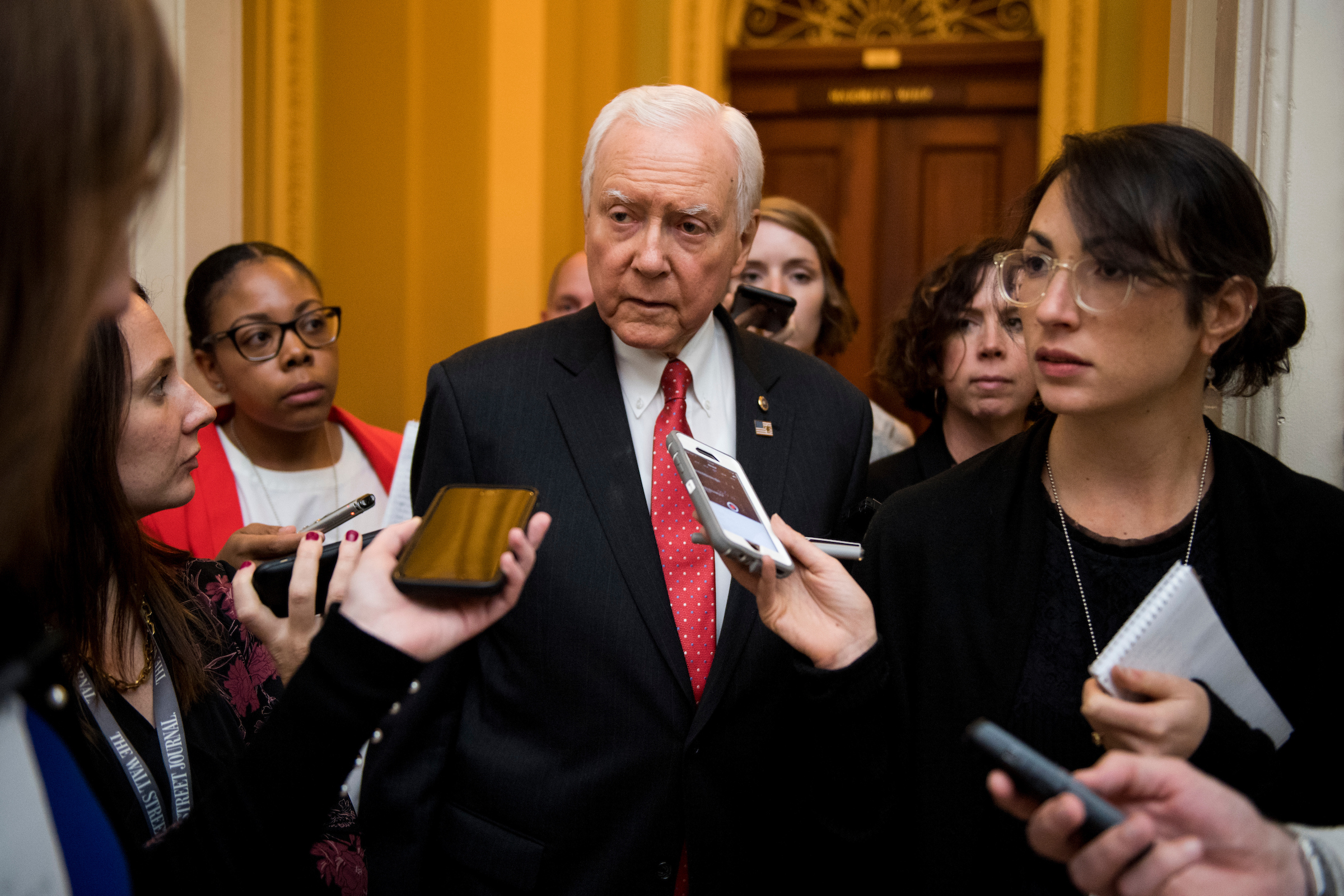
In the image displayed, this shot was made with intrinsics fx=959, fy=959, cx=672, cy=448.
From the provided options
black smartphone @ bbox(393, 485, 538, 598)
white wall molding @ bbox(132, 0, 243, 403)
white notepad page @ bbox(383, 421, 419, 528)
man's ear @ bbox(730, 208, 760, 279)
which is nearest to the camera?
black smartphone @ bbox(393, 485, 538, 598)

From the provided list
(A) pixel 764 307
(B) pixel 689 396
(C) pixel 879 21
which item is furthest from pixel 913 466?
(C) pixel 879 21

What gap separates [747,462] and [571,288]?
6.13ft

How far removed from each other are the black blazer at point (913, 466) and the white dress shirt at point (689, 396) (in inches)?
24.4

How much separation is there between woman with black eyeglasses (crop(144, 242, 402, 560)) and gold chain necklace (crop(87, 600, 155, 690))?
1.09 m

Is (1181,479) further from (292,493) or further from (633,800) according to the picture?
(292,493)

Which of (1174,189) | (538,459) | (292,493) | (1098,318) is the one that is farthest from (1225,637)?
(292,493)

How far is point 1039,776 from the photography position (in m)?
0.99

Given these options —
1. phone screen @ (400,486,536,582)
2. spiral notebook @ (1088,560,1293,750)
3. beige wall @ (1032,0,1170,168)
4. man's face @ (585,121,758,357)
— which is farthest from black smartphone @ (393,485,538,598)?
beige wall @ (1032,0,1170,168)

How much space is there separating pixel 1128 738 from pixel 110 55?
1.31m

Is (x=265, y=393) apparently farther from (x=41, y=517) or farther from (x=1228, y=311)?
(x=1228, y=311)

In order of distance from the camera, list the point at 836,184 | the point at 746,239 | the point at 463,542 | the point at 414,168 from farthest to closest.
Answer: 1. the point at 836,184
2. the point at 414,168
3. the point at 746,239
4. the point at 463,542

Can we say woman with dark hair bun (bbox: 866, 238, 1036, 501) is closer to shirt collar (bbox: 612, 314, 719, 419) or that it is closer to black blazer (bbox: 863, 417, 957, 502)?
black blazer (bbox: 863, 417, 957, 502)

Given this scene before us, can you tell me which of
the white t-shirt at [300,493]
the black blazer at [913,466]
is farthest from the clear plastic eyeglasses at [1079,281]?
the white t-shirt at [300,493]

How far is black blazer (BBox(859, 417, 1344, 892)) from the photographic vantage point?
1413mm
